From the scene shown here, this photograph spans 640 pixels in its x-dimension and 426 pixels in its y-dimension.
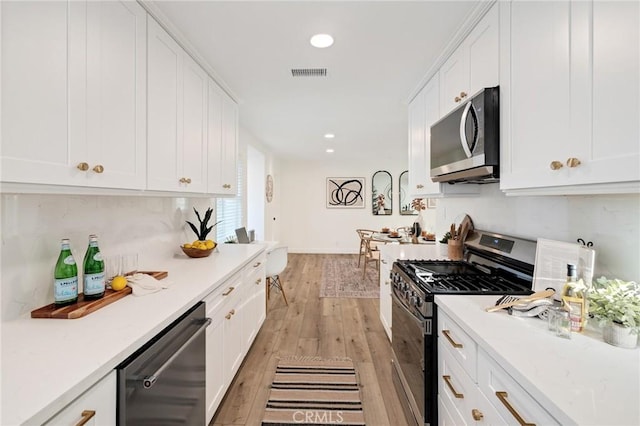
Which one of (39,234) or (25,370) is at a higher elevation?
(39,234)

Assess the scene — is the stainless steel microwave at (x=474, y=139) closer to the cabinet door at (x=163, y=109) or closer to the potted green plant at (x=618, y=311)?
the potted green plant at (x=618, y=311)

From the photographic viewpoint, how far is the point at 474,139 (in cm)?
162

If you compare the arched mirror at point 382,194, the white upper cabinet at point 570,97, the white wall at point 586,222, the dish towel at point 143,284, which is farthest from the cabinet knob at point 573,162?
the arched mirror at point 382,194

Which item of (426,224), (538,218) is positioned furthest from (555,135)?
(426,224)

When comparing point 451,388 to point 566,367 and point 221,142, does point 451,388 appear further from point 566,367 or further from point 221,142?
point 221,142

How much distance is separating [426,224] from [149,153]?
5146 mm

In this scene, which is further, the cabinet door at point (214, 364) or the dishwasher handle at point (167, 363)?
the cabinet door at point (214, 364)

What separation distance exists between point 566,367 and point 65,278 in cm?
187

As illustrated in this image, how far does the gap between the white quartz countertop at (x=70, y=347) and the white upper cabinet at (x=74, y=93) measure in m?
0.54

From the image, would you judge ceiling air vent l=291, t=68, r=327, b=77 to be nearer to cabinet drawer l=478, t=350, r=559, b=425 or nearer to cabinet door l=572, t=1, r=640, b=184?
cabinet door l=572, t=1, r=640, b=184

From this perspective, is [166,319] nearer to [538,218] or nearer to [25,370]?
[25,370]

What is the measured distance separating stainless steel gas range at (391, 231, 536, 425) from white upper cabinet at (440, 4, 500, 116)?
94cm

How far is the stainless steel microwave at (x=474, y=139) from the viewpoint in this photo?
1.52m

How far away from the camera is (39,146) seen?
1007 millimetres
